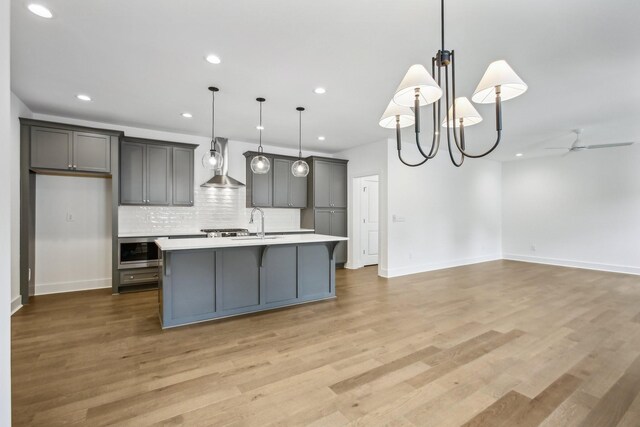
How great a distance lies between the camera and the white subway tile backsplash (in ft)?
16.2

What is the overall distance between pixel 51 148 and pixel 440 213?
6.91 meters

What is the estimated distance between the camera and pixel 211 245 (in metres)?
3.27

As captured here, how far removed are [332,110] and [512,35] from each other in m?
2.22

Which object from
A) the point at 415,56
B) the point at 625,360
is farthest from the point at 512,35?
the point at 625,360

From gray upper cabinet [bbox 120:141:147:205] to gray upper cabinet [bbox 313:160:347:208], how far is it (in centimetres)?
308

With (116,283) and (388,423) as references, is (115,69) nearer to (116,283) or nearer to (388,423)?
(116,283)

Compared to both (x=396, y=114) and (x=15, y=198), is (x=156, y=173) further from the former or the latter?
(x=396, y=114)

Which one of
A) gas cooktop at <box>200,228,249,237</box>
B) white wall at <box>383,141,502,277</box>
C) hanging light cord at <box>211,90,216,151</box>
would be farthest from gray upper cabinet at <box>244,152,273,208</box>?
white wall at <box>383,141,502,277</box>

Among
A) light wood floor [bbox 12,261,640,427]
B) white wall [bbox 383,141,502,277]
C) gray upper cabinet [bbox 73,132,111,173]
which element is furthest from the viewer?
white wall [bbox 383,141,502,277]

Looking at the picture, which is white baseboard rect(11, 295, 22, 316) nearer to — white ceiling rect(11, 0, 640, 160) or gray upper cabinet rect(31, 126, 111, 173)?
gray upper cabinet rect(31, 126, 111, 173)

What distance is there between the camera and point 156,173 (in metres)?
4.86

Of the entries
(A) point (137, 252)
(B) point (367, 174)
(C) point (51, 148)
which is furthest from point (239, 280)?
(B) point (367, 174)

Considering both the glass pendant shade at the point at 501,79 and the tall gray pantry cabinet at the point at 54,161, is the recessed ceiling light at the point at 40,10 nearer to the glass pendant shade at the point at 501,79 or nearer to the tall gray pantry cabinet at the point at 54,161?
the tall gray pantry cabinet at the point at 54,161

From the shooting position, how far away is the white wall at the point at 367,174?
566cm
